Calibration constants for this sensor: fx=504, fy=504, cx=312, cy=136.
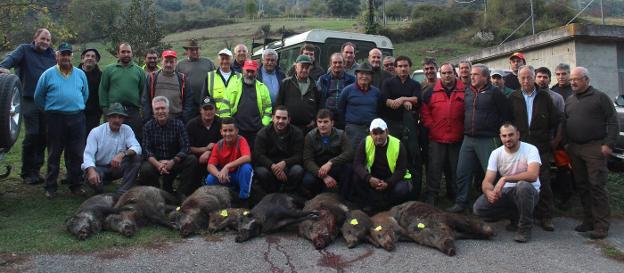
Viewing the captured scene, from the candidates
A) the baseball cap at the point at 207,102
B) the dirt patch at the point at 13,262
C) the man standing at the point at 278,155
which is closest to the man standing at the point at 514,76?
the man standing at the point at 278,155

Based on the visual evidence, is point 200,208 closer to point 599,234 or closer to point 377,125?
point 377,125

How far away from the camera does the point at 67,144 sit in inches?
275

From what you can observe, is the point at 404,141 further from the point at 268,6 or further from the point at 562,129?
the point at 268,6

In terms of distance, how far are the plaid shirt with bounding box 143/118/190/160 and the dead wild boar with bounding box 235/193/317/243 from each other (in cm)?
167

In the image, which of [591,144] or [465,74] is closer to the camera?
[591,144]

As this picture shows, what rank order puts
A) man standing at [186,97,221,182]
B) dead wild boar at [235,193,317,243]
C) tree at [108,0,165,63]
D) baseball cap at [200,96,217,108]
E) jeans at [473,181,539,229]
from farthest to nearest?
1. tree at [108,0,165,63]
2. man standing at [186,97,221,182]
3. baseball cap at [200,96,217,108]
4. jeans at [473,181,539,229]
5. dead wild boar at [235,193,317,243]

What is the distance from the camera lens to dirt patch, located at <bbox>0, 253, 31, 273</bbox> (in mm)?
4562

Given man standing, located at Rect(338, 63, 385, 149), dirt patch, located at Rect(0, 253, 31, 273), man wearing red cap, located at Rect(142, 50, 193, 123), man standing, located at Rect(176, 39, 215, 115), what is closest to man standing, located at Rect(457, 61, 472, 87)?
man standing, located at Rect(338, 63, 385, 149)

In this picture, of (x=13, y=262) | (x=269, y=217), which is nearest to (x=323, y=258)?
(x=269, y=217)

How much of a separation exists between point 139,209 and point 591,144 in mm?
5494

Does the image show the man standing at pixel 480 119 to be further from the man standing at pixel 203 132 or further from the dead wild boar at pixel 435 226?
the man standing at pixel 203 132

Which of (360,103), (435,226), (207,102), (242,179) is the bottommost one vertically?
(435,226)

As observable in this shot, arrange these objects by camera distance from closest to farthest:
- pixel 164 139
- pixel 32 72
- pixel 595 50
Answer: pixel 164 139 < pixel 32 72 < pixel 595 50

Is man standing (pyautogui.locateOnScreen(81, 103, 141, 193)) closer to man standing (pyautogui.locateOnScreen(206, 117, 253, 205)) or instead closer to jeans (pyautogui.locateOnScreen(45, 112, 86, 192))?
jeans (pyautogui.locateOnScreen(45, 112, 86, 192))
